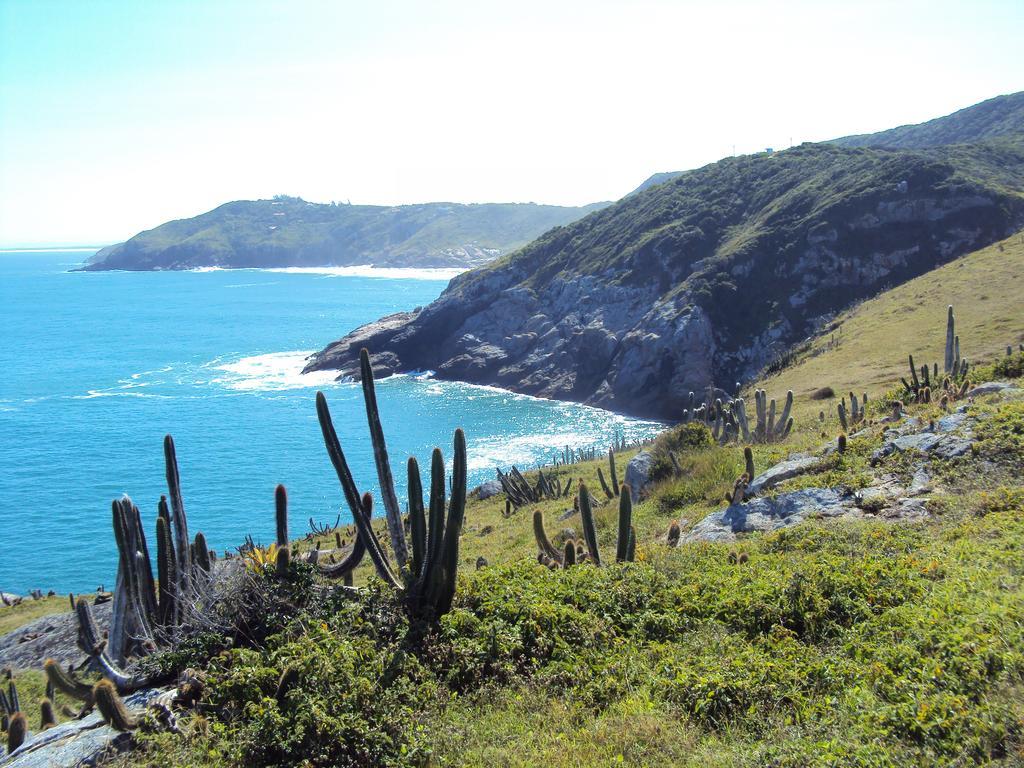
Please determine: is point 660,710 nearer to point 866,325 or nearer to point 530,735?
point 530,735

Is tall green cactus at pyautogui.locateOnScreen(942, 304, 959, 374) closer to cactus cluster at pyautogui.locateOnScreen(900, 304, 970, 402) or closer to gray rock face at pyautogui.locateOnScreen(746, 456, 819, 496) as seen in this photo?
cactus cluster at pyautogui.locateOnScreen(900, 304, 970, 402)

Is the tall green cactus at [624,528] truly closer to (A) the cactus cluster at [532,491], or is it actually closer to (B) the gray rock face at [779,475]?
(B) the gray rock face at [779,475]

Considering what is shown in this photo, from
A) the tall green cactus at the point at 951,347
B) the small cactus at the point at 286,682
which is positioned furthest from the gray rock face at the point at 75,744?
the tall green cactus at the point at 951,347

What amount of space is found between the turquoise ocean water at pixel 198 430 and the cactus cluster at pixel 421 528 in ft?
102

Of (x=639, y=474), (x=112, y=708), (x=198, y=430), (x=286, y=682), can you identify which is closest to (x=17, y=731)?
(x=112, y=708)

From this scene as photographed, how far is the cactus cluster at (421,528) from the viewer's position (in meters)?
8.87

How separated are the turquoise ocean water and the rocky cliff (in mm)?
→ 5506

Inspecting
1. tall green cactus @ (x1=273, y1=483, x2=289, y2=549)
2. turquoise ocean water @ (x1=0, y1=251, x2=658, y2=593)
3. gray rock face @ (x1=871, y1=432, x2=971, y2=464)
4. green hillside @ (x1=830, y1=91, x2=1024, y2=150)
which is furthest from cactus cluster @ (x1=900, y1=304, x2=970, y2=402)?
green hillside @ (x1=830, y1=91, x2=1024, y2=150)

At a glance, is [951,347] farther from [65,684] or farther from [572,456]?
[65,684]

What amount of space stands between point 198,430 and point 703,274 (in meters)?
49.3

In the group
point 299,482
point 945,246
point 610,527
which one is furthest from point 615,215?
point 610,527

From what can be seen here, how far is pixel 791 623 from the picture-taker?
821 cm

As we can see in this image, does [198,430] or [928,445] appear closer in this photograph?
[928,445]

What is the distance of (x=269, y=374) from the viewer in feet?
273
